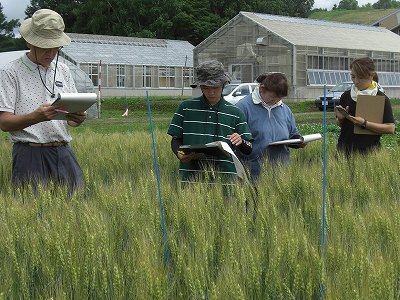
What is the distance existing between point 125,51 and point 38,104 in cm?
3548

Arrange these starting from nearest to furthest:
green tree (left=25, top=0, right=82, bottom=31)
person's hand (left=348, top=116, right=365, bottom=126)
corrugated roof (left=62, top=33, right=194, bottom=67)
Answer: person's hand (left=348, top=116, right=365, bottom=126), corrugated roof (left=62, top=33, right=194, bottom=67), green tree (left=25, top=0, right=82, bottom=31)

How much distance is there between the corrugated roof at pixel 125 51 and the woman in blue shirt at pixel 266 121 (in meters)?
31.1

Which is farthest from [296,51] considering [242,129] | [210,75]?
[210,75]

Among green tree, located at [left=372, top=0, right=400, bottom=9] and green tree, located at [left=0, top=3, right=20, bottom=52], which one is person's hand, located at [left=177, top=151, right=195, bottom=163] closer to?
green tree, located at [left=0, top=3, right=20, bottom=52]

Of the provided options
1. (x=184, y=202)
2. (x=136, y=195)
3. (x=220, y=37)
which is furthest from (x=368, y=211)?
(x=220, y=37)

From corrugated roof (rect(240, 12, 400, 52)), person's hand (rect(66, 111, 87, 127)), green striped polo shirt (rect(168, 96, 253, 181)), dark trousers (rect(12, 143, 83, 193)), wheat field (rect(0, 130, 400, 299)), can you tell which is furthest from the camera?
corrugated roof (rect(240, 12, 400, 52))

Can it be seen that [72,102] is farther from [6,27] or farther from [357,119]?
[6,27]

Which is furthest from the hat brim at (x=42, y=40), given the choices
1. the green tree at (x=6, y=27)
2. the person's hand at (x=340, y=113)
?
the green tree at (x=6, y=27)

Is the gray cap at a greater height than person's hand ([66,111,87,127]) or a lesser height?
greater

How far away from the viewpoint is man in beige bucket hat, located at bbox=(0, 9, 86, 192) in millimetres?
3666

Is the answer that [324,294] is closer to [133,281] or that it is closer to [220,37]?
[133,281]

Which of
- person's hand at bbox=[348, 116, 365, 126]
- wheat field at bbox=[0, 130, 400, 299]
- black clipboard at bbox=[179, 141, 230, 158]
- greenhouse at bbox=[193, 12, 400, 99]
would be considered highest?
greenhouse at bbox=[193, 12, 400, 99]

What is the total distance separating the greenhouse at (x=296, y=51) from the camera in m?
31.6

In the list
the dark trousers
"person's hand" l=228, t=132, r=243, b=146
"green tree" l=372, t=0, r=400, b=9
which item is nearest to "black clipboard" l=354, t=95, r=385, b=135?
"person's hand" l=228, t=132, r=243, b=146
